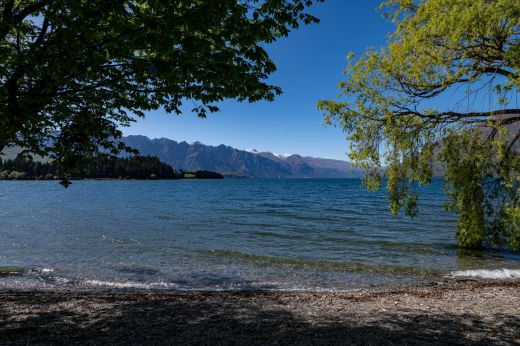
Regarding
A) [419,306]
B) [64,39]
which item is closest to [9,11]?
[64,39]

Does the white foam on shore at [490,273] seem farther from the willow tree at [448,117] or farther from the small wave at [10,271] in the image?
the small wave at [10,271]

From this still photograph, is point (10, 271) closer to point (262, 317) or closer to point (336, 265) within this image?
point (262, 317)

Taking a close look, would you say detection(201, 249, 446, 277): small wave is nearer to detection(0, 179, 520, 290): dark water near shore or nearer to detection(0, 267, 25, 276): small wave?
detection(0, 179, 520, 290): dark water near shore

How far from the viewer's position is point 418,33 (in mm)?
14547

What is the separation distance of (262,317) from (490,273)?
16.0 m

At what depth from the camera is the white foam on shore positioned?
736 inches

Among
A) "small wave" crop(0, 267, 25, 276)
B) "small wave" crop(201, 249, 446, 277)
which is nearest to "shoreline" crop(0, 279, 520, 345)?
"small wave" crop(0, 267, 25, 276)

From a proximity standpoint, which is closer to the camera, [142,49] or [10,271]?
[142,49]

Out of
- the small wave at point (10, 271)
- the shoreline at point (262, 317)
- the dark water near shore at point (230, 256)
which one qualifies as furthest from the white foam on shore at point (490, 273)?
the small wave at point (10, 271)

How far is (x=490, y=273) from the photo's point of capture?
19.2m

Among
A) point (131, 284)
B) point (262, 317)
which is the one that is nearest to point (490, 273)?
point (262, 317)

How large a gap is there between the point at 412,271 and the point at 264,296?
10.6 meters

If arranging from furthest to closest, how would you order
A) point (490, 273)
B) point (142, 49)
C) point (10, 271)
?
point (490, 273)
point (10, 271)
point (142, 49)

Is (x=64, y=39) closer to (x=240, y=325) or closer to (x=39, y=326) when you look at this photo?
(x=39, y=326)
